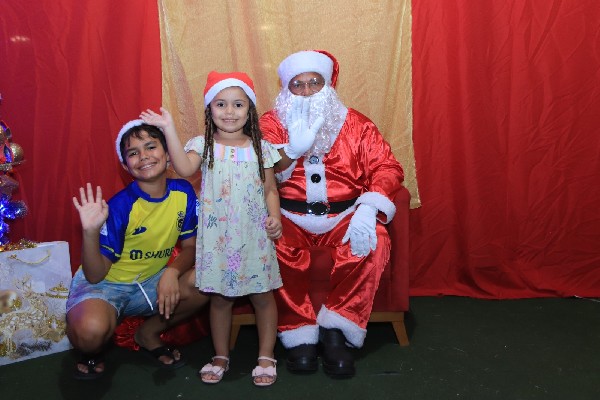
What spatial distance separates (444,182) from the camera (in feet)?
10.2

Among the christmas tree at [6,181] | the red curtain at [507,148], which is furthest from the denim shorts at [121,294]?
the red curtain at [507,148]

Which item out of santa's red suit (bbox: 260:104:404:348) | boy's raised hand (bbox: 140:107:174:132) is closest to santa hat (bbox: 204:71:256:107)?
boy's raised hand (bbox: 140:107:174:132)

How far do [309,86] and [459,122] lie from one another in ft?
3.23

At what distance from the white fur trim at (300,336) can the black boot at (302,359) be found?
21mm

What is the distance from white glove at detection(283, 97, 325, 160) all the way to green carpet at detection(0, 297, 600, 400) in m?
0.90

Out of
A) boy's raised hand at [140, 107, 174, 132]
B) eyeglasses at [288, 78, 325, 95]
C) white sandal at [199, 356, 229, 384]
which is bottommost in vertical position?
white sandal at [199, 356, 229, 384]

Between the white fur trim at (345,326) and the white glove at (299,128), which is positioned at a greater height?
the white glove at (299,128)

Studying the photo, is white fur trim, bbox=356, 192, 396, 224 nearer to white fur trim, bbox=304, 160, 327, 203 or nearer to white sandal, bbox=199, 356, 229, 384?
white fur trim, bbox=304, 160, 327, 203

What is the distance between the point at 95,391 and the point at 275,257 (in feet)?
2.78

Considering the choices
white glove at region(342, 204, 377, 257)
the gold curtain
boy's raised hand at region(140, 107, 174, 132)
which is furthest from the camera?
the gold curtain

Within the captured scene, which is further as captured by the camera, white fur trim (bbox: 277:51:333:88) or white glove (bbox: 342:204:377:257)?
white fur trim (bbox: 277:51:333:88)

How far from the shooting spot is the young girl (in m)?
2.10

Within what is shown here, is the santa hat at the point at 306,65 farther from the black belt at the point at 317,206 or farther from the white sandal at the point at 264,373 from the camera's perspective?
the white sandal at the point at 264,373

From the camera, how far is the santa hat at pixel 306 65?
8.25ft
